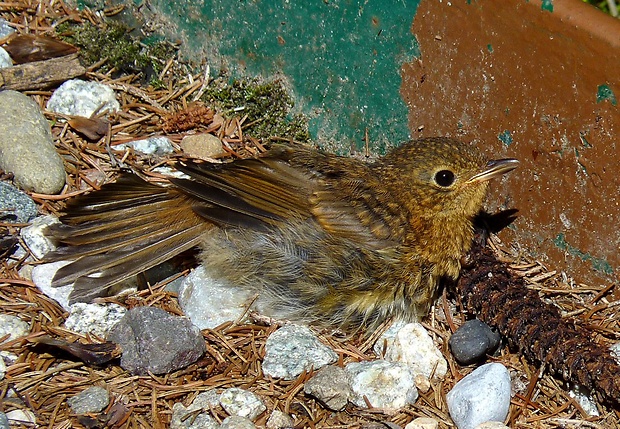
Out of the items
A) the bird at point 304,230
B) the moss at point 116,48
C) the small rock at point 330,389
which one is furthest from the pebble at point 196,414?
the moss at point 116,48

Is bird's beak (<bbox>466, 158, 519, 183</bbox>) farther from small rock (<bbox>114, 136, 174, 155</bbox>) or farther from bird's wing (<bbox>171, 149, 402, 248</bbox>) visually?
small rock (<bbox>114, 136, 174, 155</bbox>)

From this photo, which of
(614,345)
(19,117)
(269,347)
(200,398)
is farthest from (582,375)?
(19,117)

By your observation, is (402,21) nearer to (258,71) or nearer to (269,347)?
(258,71)

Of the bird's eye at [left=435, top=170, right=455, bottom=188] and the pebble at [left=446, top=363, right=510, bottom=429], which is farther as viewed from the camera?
the bird's eye at [left=435, top=170, right=455, bottom=188]

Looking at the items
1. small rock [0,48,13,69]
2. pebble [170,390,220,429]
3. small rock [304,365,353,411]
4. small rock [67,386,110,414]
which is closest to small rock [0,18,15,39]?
small rock [0,48,13,69]

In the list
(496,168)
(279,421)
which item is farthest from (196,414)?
(496,168)

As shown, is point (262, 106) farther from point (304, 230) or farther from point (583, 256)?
point (583, 256)
